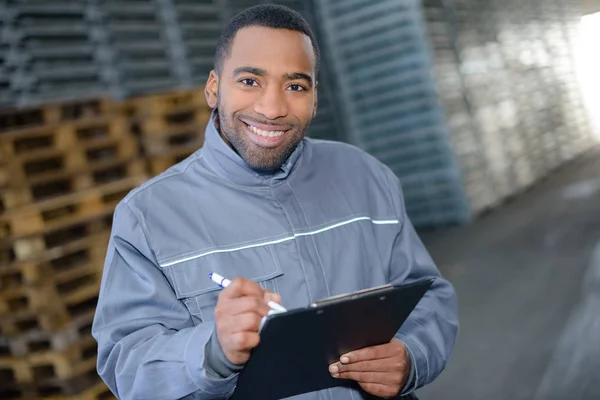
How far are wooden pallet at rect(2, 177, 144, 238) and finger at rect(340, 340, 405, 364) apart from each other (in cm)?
252

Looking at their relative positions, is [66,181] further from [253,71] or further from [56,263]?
[253,71]

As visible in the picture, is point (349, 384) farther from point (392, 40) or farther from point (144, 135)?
point (392, 40)

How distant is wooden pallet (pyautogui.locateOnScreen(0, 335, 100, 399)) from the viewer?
3.50 metres

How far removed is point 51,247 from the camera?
370 centimetres

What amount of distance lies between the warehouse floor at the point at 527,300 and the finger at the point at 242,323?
8.84 feet

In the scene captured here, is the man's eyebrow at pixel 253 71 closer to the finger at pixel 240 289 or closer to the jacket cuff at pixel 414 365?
the finger at pixel 240 289

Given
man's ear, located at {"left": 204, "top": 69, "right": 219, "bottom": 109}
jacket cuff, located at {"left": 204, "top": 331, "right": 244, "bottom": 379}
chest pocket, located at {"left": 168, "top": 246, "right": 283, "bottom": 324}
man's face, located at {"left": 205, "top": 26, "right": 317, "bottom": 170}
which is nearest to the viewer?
jacket cuff, located at {"left": 204, "top": 331, "right": 244, "bottom": 379}

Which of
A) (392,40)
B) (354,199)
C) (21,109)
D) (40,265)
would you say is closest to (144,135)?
(21,109)

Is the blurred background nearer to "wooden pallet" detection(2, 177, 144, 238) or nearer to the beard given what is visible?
"wooden pallet" detection(2, 177, 144, 238)

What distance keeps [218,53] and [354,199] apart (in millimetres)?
584

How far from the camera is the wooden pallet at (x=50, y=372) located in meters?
3.50

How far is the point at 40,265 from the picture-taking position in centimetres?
350

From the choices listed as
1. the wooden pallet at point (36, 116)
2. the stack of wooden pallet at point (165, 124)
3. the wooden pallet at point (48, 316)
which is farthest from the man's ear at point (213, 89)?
the stack of wooden pallet at point (165, 124)

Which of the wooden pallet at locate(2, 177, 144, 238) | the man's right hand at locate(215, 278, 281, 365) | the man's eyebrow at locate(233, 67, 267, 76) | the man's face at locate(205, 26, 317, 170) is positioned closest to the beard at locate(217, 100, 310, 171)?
the man's face at locate(205, 26, 317, 170)
